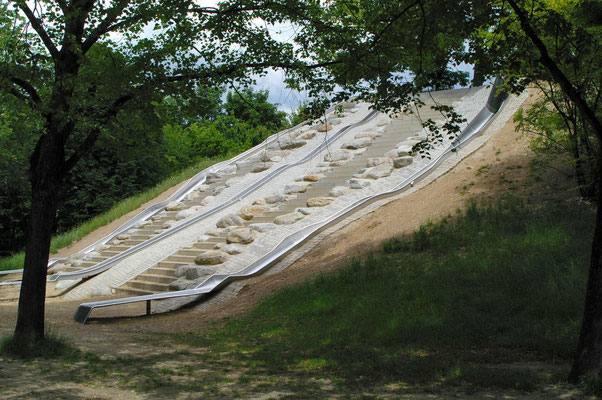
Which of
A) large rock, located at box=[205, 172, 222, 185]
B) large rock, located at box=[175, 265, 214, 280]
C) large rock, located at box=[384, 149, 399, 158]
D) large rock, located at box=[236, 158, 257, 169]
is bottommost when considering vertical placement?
large rock, located at box=[175, 265, 214, 280]

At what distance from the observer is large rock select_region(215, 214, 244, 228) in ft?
47.1

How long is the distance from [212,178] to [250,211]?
529 centimetres

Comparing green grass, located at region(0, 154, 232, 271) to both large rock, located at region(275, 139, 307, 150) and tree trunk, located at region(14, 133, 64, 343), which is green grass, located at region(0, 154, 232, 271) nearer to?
large rock, located at region(275, 139, 307, 150)

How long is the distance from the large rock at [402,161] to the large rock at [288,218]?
3.49 meters

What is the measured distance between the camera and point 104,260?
14.4 meters

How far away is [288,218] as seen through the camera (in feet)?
44.8

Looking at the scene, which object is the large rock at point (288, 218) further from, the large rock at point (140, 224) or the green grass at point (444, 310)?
the large rock at point (140, 224)

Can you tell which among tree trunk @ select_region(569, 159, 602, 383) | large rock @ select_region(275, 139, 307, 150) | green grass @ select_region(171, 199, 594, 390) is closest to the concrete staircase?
large rock @ select_region(275, 139, 307, 150)

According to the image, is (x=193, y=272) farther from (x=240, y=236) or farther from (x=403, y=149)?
(x=403, y=149)

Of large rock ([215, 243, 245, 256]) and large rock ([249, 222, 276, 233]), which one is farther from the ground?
large rock ([249, 222, 276, 233])

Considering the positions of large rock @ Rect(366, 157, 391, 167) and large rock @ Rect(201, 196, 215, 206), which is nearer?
large rock @ Rect(366, 157, 391, 167)

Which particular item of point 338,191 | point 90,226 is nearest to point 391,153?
point 338,191

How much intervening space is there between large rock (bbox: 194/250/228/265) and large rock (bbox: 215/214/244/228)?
2.03 m

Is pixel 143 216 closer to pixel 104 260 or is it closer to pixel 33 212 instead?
pixel 104 260
